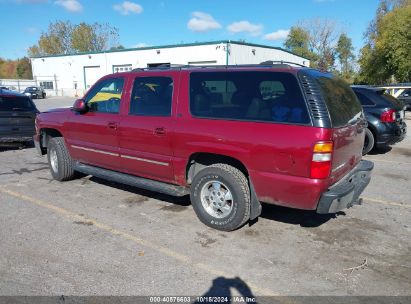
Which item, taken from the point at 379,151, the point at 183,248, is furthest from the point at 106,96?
the point at 379,151

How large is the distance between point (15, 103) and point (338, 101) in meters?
8.61

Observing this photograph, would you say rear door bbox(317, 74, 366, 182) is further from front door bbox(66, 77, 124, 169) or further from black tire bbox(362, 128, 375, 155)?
black tire bbox(362, 128, 375, 155)

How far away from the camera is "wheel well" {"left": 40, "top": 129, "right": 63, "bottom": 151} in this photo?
6801mm

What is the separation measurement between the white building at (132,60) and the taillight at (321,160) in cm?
1637

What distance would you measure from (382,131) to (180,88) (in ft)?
19.8

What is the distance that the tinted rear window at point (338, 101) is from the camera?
3931mm

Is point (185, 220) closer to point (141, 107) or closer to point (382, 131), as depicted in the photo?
point (141, 107)

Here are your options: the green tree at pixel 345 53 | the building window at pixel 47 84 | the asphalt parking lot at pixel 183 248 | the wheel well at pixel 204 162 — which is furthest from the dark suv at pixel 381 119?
the green tree at pixel 345 53

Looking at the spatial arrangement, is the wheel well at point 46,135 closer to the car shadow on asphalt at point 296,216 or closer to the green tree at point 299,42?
the car shadow on asphalt at point 296,216

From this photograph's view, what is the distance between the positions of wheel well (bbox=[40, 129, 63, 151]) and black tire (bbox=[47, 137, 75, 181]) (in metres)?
0.18

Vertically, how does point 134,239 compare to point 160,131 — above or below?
below

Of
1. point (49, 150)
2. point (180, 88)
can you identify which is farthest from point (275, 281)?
point (49, 150)

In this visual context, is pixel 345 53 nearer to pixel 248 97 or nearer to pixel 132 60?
pixel 132 60

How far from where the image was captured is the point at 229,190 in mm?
4391
